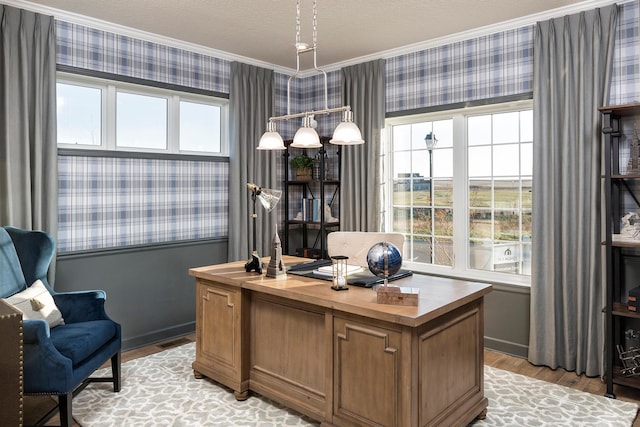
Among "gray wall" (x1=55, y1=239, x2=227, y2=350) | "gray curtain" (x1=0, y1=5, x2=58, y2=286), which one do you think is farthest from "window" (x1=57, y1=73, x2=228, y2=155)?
"gray wall" (x1=55, y1=239, x2=227, y2=350)

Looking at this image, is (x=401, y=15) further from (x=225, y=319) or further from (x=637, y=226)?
(x=225, y=319)

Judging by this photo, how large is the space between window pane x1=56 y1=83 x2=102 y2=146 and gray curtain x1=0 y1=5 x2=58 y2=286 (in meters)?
0.22

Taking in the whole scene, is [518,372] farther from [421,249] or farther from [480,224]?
[421,249]

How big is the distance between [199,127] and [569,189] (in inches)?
133

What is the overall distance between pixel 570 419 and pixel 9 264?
11.8ft

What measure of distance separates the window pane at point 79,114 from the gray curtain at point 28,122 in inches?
8.5

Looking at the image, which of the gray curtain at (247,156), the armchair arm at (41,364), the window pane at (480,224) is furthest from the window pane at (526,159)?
the armchair arm at (41,364)

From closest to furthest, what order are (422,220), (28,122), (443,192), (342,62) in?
1. (28,122)
2. (443,192)
3. (422,220)
4. (342,62)

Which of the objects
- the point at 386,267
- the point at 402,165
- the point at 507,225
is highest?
the point at 402,165

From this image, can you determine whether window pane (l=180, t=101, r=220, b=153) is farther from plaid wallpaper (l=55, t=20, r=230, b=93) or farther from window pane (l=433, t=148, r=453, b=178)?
window pane (l=433, t=148, r=453, b=178)

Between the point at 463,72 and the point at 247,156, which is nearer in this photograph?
the point at 463,72

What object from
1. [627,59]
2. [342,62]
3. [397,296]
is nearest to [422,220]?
[342,62]

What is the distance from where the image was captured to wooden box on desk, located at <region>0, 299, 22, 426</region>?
180cm

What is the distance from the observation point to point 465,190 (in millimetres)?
4164
